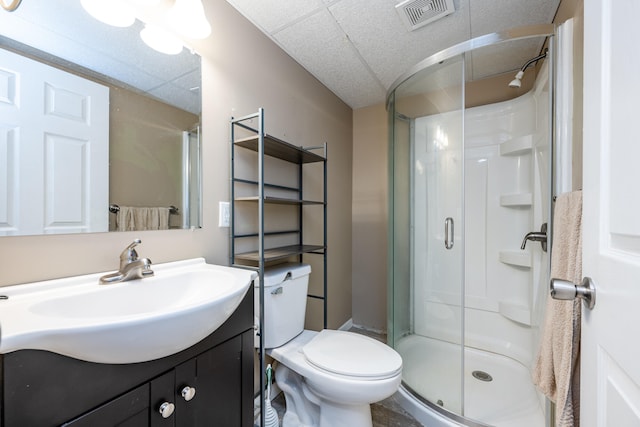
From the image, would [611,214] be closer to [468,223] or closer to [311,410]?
[311,410]

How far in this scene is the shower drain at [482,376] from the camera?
5.42ft

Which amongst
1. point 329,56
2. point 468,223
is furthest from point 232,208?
point 468,223

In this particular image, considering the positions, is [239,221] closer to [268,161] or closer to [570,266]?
[268,161]

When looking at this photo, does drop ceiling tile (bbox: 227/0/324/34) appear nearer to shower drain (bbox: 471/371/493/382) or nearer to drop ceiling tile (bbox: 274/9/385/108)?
drop ceiling tile (bbox: 274/9/385/108)

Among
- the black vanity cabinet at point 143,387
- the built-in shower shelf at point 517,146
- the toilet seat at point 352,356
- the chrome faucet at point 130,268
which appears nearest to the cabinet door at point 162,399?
the black vanity cabinet at point 143,387

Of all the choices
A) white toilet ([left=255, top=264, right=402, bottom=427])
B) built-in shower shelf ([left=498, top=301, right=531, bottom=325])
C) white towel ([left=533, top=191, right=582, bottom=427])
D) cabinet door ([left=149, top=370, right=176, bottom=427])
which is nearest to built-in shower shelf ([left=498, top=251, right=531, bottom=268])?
built-in shower shelf ([left=498, top=301, right=531, bottom=325])

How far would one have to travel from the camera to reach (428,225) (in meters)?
1.93

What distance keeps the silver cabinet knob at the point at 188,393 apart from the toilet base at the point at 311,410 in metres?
0.72

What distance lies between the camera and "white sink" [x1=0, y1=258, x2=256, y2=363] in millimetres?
499

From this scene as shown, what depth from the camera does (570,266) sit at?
0.77m

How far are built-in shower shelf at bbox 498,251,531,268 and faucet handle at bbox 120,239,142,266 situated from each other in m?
2.17

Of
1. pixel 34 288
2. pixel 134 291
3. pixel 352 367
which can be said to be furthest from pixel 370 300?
pixel 34 288

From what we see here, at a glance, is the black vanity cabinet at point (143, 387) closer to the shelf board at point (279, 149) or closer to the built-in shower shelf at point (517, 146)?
the shelf board at point (279, 149)

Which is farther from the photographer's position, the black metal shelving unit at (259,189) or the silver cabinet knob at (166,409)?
the black metal shelving unit at (259,189)
